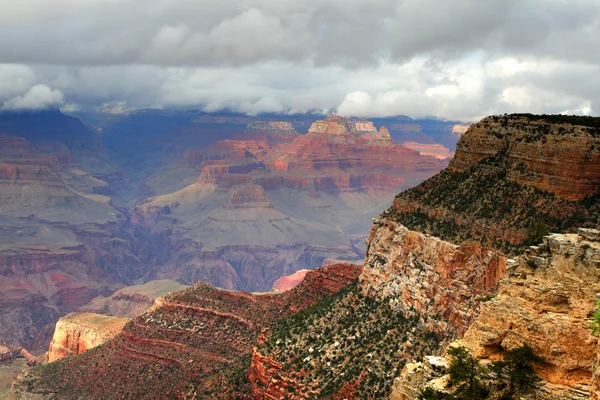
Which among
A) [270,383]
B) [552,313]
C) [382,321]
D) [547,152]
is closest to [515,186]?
[547,152]

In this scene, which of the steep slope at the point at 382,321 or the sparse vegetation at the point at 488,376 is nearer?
the sparse vegetation at the point at 488,376

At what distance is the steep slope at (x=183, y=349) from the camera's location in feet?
223

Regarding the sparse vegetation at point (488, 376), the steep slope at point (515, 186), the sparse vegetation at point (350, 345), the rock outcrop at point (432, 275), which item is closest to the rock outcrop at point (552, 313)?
the sparse vegetation at point (488, 376)

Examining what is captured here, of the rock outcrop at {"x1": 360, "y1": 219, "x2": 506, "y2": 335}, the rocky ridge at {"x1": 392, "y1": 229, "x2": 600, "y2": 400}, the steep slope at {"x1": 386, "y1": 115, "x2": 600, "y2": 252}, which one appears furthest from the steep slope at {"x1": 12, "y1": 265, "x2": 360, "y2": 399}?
the rocky ridge at {"x1": 392, "y1": 229, "x2": 600, "y2": 400}

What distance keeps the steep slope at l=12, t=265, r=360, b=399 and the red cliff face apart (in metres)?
21.7

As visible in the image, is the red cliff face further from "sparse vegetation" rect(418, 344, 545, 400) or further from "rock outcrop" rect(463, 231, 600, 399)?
"sparse vegetation" rect(418, 344, 545, 400)

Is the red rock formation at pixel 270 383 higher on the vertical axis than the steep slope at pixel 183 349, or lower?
higher

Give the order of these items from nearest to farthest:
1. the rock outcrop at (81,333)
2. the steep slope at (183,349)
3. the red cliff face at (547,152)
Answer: the red cliff face at (547,152)
the steep slope at (183,349)
the rock outcrop at (81,333)

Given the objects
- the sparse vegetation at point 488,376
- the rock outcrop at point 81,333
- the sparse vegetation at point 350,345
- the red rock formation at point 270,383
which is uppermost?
the sparse vegetation at point 488,376

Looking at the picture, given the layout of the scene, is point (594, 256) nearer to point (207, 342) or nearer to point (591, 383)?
point (591, 383)

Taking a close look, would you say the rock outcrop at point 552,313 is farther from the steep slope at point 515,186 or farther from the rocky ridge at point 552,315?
the steep slope at point 515,186

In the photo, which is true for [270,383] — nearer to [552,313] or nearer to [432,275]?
[432,275]

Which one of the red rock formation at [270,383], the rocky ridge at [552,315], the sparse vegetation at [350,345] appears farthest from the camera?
the red rock formation at [270,383]

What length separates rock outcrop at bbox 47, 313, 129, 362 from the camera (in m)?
106
